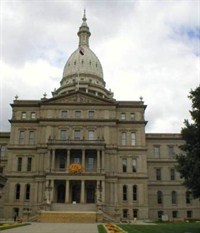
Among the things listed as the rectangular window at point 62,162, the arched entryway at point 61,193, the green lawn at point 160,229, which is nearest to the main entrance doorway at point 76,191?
the arched entryway at point 61,193

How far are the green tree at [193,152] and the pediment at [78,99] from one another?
144 ft

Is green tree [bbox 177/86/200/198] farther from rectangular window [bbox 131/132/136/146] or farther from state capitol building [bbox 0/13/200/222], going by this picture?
rectangular window [bbox 131/132/136/146]

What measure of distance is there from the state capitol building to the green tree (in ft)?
110

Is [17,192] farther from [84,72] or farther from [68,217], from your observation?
[84,72]

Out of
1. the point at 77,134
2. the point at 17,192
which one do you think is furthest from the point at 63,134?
the point at 17,192

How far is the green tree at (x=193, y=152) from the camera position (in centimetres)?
3619

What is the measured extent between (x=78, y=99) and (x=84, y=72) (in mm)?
29956

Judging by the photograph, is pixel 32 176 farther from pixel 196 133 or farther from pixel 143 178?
pixel 196 133

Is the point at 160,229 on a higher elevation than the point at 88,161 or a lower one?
lower

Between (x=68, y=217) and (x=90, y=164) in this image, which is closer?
(x=68, y=217)

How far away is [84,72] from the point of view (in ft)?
362

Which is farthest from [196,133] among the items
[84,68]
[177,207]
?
[84,68]

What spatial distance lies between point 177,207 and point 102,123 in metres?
25.2

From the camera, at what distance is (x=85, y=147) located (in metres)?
74.4
